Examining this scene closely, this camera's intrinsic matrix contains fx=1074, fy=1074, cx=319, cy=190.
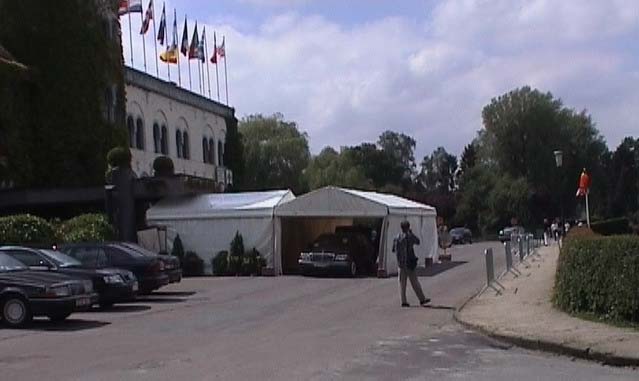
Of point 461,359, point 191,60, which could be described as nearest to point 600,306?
point 461,359

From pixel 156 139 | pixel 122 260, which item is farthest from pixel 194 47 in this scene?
pixel 122 260

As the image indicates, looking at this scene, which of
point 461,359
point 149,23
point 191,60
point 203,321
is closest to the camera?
point 461,359

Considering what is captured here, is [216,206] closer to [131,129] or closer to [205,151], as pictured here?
[131,129]

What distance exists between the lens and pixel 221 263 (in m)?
39.8

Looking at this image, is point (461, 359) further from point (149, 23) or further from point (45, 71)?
point (149, 23)

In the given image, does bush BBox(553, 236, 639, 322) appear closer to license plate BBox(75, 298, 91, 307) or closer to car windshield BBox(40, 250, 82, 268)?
license plate BBox(75, 298, 91, 307)

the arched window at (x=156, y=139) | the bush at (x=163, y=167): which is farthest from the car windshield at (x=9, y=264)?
the arched window at (x=156, y=139)

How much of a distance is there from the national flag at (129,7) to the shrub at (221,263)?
19919 millimetres

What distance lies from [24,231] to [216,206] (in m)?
7.71

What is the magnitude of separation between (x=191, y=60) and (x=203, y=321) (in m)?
46.0

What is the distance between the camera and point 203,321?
20984 millimetres

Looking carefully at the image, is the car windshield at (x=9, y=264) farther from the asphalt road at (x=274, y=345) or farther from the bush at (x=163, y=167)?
the bush at (x=163, y=167)

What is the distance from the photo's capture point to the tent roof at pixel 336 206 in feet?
126

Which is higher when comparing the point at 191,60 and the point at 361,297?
the point at 191,60
